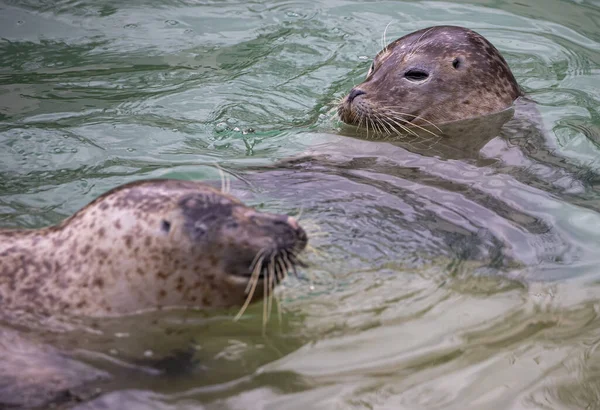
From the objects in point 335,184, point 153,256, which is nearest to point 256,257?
point 153,256

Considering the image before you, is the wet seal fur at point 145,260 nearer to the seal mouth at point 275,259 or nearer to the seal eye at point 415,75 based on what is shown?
the seal mouth at point 275,259

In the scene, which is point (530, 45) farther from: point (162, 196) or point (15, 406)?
point (15, 406)

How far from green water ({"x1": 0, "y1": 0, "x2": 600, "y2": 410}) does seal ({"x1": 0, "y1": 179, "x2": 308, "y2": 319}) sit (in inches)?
7.0

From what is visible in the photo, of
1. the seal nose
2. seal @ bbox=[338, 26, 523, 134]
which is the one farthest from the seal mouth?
the seal nose

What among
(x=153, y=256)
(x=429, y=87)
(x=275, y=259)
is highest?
(x=429, y=87)

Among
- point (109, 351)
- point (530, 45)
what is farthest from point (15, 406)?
point (530, 45)

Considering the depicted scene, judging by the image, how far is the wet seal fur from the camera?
13.3ft

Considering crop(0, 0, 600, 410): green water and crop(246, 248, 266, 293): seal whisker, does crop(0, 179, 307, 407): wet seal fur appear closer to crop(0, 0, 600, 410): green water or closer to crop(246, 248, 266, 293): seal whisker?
crop(246, 248, 266, 293): seal whisker

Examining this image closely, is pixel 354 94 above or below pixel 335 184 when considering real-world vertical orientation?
above

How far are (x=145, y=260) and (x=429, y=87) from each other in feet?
10.6

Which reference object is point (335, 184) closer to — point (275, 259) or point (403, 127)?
point (403, 127)

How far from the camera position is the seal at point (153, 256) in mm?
4062

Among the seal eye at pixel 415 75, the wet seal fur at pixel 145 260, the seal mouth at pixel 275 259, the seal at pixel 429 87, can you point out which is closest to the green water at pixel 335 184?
the wet seal fur at pixel 145 260

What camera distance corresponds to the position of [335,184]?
18.6ft
